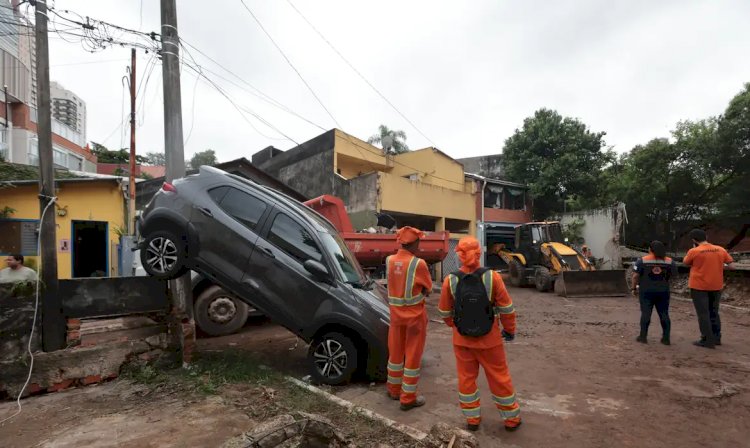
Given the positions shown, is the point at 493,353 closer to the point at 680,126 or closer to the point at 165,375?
the point at 165,375

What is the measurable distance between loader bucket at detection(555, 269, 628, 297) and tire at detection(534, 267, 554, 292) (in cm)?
103

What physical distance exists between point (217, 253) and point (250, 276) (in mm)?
477

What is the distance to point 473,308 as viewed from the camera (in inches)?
134

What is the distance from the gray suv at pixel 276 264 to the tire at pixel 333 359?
0.01m

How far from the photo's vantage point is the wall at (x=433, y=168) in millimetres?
21344

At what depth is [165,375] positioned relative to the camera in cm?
450

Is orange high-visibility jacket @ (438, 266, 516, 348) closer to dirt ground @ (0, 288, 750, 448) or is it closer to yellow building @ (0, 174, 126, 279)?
dirt ground @ (0, 288, 750, 448)

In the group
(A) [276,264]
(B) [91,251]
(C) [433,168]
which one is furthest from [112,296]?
(C) [433,168]

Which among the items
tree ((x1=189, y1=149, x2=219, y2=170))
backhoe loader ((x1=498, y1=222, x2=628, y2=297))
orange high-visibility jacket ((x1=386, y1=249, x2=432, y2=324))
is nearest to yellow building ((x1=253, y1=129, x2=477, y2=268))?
backhoe loader ((x1=498, y1=222, x2=628, y2=297))

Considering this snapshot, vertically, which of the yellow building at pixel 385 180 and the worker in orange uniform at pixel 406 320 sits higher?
the yellow building at pixel 385 180

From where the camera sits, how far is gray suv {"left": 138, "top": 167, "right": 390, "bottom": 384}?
4484 millimetres

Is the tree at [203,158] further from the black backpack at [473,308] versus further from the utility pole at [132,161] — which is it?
the black backpack at [473,308]

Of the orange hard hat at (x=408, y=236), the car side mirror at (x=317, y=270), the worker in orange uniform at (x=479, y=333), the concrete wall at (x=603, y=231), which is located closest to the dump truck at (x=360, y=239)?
the car side mirror at (x=317, y=270)

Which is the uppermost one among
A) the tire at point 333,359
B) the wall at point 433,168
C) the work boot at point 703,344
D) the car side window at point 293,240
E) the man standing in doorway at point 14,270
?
the wall at point 433,168
